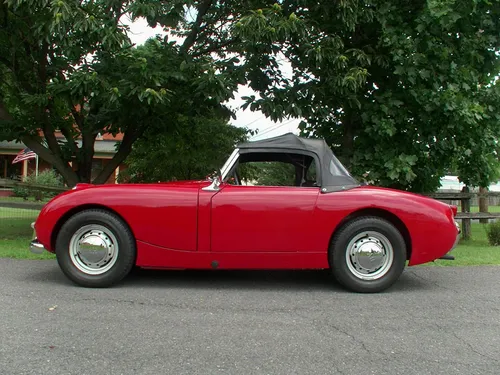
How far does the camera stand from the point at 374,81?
8055 millimetres

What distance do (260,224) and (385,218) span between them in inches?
51.0

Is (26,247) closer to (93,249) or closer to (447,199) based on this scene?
(93,249)

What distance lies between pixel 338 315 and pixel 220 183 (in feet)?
5.69

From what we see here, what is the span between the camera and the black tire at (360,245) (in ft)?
14.7

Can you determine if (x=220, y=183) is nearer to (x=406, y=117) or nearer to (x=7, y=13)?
(x=406, y=117)

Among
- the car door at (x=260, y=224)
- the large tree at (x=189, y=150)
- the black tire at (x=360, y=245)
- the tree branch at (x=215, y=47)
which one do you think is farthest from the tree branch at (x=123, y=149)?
the black tire at (x=360, y=245)

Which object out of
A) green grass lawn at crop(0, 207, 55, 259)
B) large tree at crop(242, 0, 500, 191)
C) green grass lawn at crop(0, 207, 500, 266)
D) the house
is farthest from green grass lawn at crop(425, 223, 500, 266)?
the house

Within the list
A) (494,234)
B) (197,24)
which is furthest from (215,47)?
(494,234)

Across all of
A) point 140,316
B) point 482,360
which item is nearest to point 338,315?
point 482,360

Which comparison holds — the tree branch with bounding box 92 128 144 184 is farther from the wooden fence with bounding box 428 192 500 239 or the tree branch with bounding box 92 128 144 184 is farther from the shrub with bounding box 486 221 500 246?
the shrub with bounding box 486 221 500 246

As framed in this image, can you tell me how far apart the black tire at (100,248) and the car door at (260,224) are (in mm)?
860

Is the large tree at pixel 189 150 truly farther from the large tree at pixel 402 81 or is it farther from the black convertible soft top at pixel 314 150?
the black convertible soft top at pixel 314 150

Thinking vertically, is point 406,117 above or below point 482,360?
above

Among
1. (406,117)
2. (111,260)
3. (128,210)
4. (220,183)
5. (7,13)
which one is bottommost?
(111,260)
